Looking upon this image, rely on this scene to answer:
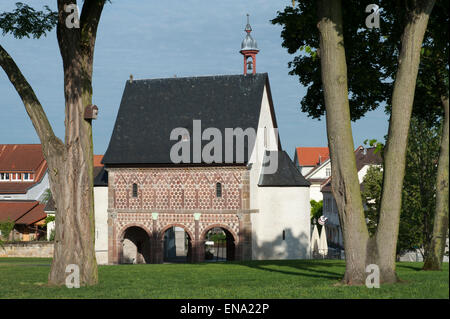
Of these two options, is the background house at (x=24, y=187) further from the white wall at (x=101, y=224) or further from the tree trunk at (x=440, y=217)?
the tree trunk at (x=440, y=217)

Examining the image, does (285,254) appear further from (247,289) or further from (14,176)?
(14,176)

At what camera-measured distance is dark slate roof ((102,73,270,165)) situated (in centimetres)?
4172

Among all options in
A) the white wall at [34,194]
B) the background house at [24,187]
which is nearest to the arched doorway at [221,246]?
the background house at [24,187]

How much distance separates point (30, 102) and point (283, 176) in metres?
30.5

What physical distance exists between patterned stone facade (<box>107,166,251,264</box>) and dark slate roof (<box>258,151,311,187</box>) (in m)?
2.03

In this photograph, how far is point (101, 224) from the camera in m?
42.4

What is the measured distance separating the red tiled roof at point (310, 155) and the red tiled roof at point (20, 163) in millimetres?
52121

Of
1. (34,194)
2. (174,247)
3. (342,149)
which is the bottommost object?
(174,247)

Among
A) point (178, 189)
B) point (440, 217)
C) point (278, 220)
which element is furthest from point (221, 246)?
point (440, 217)

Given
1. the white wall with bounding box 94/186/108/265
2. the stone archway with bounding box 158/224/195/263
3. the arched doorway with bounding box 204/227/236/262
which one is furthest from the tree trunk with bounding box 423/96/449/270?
the white wall with bounding box 94/186/108/265

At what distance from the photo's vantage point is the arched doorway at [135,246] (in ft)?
139

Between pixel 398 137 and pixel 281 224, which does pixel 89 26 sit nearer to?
pixel 398 137
